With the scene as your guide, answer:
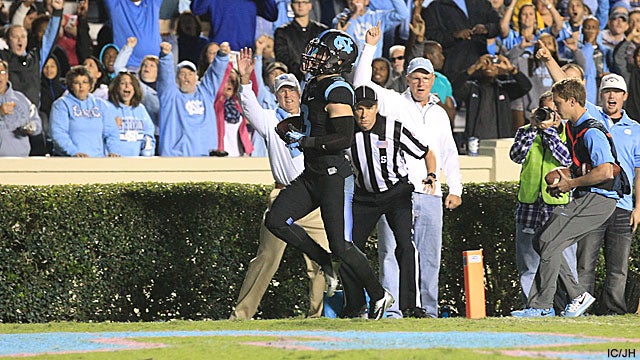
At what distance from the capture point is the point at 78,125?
A: 553 inches

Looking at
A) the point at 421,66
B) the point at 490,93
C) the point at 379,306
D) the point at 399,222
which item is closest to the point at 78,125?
the point at 421,66

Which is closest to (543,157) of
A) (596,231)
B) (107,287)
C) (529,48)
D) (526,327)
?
(596,231)

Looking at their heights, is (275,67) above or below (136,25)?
below

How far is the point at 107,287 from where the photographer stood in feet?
36.9

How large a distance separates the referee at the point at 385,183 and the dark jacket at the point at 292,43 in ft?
18.5

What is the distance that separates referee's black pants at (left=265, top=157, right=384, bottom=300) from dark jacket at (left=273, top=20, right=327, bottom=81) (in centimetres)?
651

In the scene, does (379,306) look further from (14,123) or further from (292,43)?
(292,43)

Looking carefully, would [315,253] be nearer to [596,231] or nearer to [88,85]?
[596,231]

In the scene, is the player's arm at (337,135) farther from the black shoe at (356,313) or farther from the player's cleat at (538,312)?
the player's cleat at (538,312)

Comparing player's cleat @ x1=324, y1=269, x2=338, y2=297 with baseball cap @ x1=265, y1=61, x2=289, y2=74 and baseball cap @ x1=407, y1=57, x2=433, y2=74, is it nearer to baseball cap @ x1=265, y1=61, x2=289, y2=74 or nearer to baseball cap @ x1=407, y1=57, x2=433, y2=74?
baseball cap @ x1=407, y1=57, x2=433, y2=74

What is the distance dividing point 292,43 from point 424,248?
18.9ft

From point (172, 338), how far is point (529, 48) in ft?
32.9

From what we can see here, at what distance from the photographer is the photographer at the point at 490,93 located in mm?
16328

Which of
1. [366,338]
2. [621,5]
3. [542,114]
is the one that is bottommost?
[366,338]
